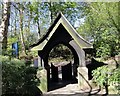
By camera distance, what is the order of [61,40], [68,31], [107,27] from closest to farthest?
[68,31] → [61,40] → [107,27]

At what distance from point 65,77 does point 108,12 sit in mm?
3384

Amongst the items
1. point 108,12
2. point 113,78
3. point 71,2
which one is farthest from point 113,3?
point 71,2

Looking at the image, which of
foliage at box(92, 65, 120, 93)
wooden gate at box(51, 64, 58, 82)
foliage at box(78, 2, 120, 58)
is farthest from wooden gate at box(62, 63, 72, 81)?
foliage at box(78, 2, 120, 58)

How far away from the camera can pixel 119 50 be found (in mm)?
12070

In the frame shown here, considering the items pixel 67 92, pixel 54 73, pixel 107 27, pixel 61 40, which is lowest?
pixel 67 92

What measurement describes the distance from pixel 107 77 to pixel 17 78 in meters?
2.34

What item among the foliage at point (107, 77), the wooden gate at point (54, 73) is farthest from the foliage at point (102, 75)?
the wooden gate at point (54, 73)

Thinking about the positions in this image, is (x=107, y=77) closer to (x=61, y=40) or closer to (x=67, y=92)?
(x=67, y=92)

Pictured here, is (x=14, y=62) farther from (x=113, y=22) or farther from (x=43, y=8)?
(x=43, y=8)

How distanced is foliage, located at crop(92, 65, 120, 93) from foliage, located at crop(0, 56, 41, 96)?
1.70m

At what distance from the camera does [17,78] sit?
5.33m

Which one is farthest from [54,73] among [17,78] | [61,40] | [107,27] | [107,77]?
[107,27]

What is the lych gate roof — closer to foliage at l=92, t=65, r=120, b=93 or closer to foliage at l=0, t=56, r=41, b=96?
foliage at l=92, t=65, r=120, b=93

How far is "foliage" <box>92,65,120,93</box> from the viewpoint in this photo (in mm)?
5570
